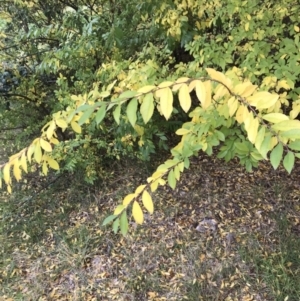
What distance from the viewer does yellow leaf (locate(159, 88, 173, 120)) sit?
0.92m

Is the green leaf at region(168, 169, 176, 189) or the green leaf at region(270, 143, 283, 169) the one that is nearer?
the green leaf at region(270, 143, 283, 169)

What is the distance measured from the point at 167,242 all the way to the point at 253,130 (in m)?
2.27

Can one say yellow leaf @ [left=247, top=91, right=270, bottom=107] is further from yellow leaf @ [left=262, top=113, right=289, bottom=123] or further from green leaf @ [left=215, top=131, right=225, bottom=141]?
green leaf @ [left=215, top=131, right=225, bottom=141]

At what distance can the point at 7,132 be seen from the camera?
13.5 ft

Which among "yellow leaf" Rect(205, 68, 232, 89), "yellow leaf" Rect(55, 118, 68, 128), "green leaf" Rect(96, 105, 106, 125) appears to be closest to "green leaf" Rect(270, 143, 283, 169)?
"yellow leaf" Rect(205, 68, 232, 89)

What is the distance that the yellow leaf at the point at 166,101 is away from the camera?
0.92 meters

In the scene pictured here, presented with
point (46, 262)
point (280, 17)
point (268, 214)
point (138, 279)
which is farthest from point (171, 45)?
point (46, 262)

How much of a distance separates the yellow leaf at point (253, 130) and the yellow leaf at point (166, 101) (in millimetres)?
216

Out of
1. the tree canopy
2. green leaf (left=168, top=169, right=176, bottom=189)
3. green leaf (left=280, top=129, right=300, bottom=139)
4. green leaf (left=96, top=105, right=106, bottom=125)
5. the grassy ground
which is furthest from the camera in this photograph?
the grassy ground

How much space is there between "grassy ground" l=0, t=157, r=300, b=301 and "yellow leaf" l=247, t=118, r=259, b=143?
6.44ft

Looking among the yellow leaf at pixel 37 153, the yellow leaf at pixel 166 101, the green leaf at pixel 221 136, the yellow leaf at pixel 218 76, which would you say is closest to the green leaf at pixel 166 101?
the yellow leaf at pixel 166 101

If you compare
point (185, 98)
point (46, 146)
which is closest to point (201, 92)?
point (185, 98)

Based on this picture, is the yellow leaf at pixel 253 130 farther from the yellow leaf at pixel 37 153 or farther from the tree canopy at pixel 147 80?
the yellow leaf at pixel 37 153

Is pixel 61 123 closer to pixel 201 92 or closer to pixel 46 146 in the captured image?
pixel 46 146
